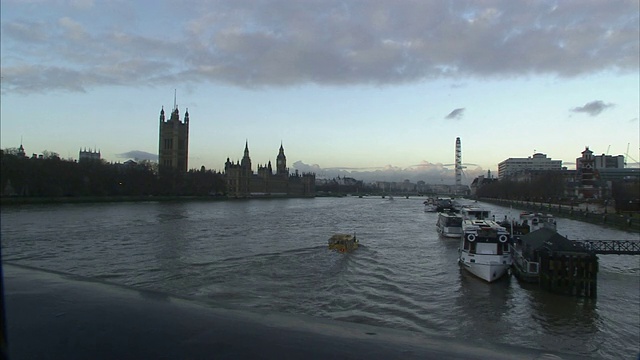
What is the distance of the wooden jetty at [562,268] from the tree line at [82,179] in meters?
43.1

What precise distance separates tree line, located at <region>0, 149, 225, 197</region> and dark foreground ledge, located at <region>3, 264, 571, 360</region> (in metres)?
41.8

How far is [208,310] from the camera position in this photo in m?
6.36

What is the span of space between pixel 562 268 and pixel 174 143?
12336 cm

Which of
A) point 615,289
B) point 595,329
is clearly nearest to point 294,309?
point 595,329

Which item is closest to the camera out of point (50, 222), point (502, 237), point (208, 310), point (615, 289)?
point (208, 310)

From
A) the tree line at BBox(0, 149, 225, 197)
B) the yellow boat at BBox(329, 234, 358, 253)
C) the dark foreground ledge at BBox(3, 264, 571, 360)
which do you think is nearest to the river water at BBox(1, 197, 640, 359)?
the yellow boat at BBox(329, 234, 358, 253)

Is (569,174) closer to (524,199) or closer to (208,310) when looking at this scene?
(524,199)

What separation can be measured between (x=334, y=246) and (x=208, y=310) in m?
17.7

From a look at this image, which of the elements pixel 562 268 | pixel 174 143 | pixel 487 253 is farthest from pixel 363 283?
pixel 174 143

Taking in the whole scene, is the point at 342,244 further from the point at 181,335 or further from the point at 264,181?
the point at 264,181

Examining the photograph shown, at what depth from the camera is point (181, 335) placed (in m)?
5.12

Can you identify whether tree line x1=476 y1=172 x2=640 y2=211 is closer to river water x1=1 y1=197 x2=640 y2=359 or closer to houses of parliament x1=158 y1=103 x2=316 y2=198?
river water x1=1 y1=197 x2=640 y2=359

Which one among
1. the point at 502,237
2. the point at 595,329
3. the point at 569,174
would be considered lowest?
the point at 595,329

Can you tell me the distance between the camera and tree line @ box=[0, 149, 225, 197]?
52906 millimetres
